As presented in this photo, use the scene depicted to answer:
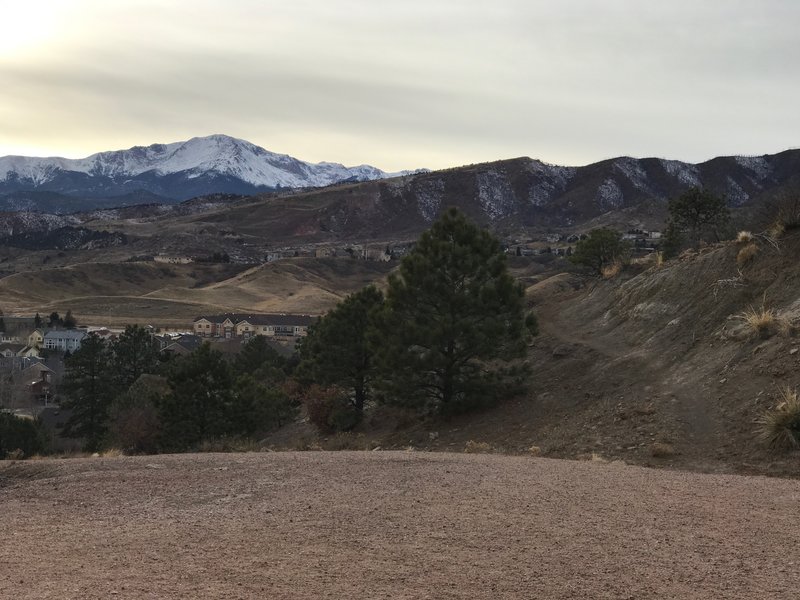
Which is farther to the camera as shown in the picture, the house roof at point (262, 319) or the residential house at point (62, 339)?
the house roof at point (262, 319)

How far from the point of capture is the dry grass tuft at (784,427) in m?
10.8

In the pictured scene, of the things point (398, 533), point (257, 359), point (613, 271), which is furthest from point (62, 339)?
point (398, 533)

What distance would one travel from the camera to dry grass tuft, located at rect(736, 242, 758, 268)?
18969 millimetres

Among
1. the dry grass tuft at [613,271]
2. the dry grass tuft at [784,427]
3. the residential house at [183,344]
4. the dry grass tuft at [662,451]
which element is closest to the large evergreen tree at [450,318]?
the dry grass tuft at [662,451]

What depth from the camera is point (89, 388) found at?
46.6 m

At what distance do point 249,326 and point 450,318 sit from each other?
73938mm

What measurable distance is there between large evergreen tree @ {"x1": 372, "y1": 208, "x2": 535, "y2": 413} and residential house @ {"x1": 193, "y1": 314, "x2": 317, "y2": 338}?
2713 inches

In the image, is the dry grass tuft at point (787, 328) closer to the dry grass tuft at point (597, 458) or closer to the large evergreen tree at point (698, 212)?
the dry grass tuft at point (597, 458)

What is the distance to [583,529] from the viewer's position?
686 centimetres

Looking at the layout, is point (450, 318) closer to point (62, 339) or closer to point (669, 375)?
point (669, 375)

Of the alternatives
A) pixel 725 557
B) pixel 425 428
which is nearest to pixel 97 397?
pixel 425 428

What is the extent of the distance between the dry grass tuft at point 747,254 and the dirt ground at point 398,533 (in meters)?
10.9

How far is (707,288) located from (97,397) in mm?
38946

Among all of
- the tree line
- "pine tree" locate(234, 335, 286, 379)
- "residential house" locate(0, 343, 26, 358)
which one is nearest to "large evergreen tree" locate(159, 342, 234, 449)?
the tree line
